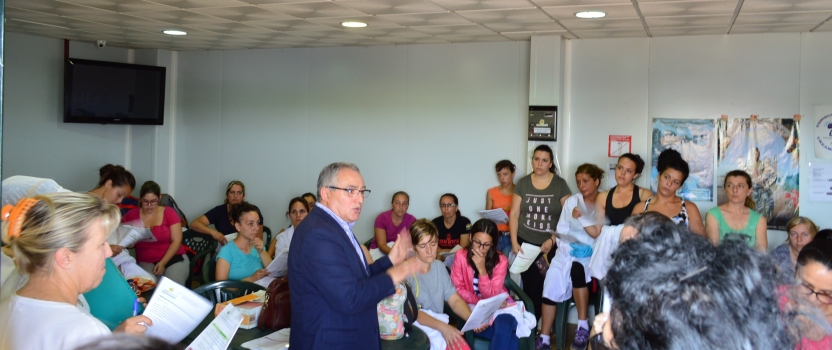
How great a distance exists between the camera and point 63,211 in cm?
193

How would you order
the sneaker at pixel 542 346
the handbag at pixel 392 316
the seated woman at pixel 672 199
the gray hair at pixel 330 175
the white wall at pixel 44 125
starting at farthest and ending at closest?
1. the white wall at pixel 44 125
2. the sneaker at pixel 542 346
3. the seated woman at pixel 672 199
4. the handbag at pixel 392 316
5. the gray hair at pixel 330 175

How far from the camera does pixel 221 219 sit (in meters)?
7.23

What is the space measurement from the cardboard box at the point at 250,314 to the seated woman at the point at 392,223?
10.6 feet

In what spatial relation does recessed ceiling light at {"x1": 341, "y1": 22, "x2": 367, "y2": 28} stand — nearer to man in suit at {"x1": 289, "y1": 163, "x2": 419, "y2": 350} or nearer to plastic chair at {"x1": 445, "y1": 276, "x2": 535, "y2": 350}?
plastic chair at {"x1": 445, "y1": 276, "x2": 535, "y2": 350}

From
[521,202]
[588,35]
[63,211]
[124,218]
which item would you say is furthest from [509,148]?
[63,211]

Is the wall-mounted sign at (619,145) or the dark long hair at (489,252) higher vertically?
the wall-mounted sign at (619,145)

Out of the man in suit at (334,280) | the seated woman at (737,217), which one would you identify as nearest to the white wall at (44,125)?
the man in suit at (334,280)

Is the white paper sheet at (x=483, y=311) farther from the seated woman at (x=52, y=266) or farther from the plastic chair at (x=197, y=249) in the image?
the plastic chair at (x=197, y=249)

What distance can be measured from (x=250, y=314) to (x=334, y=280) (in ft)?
3.95

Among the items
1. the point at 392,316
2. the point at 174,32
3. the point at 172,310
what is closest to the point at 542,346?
the point at 392,316

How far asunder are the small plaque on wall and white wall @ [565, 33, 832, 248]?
11.6 inches

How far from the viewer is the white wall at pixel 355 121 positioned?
7.11 metres

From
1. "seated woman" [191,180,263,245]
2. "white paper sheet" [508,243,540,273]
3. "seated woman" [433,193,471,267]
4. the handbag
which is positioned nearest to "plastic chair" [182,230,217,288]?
"seated woman" [191,180,263,245]

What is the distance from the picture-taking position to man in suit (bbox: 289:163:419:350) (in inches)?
105
